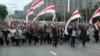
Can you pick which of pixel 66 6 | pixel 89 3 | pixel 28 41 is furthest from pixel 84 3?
pixel 28 41

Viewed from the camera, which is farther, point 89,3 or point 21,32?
point 89,3

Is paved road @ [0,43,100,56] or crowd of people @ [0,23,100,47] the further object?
crowd of people @ [0,23,100,47]

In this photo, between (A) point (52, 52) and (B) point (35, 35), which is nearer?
(A) point (52, 52)

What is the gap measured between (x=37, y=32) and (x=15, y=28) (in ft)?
6.42

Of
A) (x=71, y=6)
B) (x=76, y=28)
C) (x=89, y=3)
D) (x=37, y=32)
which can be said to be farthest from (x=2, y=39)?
(x=71, y=6)

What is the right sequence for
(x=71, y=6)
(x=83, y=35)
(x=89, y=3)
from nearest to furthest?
(x=83, y=35) < (x=89, y=3) < (x=71, y=6)

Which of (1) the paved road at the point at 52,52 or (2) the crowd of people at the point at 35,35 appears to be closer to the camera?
(1) the paved road at the point at 52,52

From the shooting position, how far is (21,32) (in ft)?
103

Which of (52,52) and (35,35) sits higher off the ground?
(35,35)

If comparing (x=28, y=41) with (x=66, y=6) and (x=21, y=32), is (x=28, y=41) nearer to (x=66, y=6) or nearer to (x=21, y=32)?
(x=21, y=32)

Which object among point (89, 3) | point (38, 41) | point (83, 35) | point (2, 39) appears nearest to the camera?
point (83, 35)

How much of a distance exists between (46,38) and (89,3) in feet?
449

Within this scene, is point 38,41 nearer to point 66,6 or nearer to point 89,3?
point 89,3

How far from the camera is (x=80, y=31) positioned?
28.0 metres
